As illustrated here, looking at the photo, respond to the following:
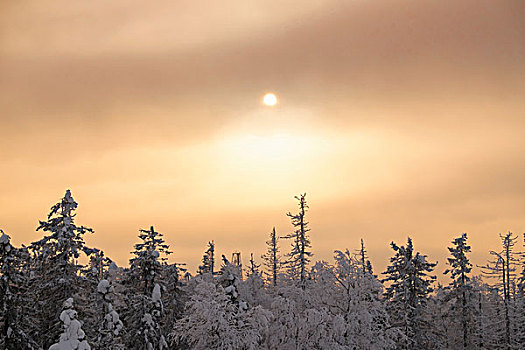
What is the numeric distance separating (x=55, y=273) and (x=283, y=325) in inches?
663

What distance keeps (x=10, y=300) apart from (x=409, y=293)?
34447mm

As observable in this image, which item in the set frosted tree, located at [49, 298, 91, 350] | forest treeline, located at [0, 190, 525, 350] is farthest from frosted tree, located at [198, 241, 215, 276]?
frosted tree, located at [49, 298, 91, 350]

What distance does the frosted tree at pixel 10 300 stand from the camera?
35156 mm

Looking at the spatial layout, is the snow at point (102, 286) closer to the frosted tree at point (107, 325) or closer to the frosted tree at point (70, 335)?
the frosted tree at point (107, 325)

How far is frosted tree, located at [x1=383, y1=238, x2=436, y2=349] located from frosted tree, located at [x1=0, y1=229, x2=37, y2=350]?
31.3 metres

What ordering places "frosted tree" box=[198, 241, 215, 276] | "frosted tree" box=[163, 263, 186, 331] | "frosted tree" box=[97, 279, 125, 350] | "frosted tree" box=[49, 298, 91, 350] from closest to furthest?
"frosted tree" box=[49, 298, 91, 350] < "frosted tree" box=[97, 279, 125, 350] < "frosted tree" box=[163, 263, 186, 331] < "frosted tree" box=[198, 241, 215, 276]

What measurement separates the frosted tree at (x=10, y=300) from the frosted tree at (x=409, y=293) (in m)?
31.3

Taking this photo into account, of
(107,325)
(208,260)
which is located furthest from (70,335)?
(208,260)

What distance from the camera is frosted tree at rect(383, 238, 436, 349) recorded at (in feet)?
176

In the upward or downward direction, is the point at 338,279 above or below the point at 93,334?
above

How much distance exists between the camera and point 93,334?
40.4 metres

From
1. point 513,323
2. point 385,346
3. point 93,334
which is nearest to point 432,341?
point 385,346

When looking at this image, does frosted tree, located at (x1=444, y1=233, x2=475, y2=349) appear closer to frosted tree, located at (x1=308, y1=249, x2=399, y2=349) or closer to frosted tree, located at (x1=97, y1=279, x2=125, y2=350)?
frosted tree, located at (x1=308, y1=249, x2=399, y2=349)

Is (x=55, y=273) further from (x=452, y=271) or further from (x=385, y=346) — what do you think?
(x=452, y=271)
